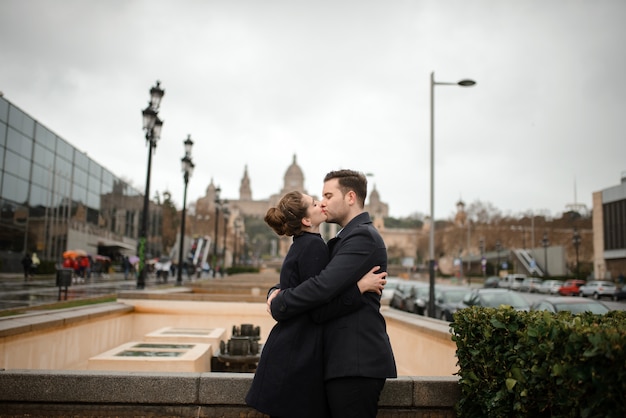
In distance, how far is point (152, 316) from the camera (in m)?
11.8

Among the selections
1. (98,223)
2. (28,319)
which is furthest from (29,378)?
(98,223)

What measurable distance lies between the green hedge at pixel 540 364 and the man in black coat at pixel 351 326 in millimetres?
952

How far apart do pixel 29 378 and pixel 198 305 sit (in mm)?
8367

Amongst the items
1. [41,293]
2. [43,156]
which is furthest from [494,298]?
[43,156]

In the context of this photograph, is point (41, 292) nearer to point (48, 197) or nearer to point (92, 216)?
point (48, 197)

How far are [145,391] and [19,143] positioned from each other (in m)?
40.3

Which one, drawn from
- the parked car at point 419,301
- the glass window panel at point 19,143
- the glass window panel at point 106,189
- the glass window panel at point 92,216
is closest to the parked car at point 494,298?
the parked car at point 419,301

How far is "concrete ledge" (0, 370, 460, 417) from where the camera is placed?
4.04 meters

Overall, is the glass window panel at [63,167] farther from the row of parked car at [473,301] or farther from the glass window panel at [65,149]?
the row of parked car at [473,301]

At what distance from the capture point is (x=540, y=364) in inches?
131

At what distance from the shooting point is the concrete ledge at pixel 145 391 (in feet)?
13.3

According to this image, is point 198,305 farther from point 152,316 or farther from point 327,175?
point 327,175

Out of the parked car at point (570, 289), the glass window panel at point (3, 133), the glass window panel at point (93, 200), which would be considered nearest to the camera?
the glass window panel at point (3, 133)

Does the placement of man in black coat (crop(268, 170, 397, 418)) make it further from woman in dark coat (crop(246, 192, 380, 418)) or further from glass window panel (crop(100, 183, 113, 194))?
glass window panel (crop(100, 183, 113, 194))
